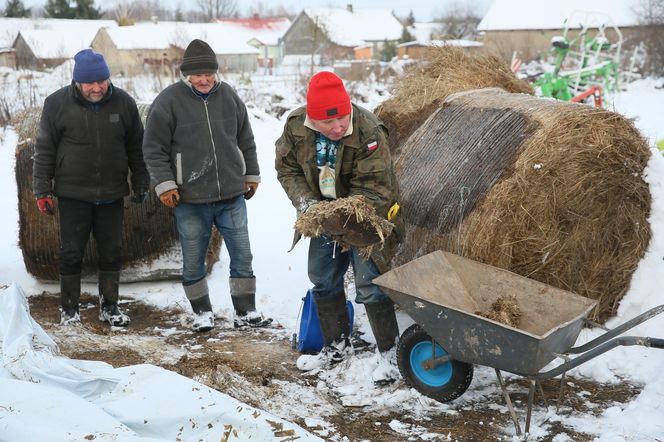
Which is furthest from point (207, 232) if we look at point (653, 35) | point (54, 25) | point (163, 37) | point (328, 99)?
point (54, 25)

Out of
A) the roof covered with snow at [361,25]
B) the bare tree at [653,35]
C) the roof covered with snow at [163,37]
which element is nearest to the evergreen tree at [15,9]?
the roof covered with snow at [163,37]

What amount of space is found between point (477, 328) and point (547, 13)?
45838 mm

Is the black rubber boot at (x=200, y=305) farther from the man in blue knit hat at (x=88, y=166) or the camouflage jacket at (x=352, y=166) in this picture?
the camouflage jacket at (x=352, y=166)

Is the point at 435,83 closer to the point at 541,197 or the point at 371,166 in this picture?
the point at 541,197

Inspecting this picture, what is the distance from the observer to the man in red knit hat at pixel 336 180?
159 inches

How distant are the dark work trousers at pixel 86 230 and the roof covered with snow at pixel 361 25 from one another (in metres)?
47.9

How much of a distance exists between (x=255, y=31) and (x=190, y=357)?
179 ft

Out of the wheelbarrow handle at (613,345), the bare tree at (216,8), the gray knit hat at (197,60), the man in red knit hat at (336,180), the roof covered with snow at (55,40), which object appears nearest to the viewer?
the wheelbarrow handle at (613,345)

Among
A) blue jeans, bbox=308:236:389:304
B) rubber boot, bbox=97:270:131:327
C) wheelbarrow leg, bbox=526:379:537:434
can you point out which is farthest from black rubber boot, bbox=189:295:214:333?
wheelbarrow leg, bbox=526:379:537:434

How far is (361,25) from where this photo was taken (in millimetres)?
57312

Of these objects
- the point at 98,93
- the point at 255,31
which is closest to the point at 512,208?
the point at 98,93

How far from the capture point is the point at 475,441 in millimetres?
3564

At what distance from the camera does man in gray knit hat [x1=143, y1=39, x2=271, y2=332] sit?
4.80 meters

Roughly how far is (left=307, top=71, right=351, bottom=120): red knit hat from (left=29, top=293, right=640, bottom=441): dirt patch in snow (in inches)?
62.4
